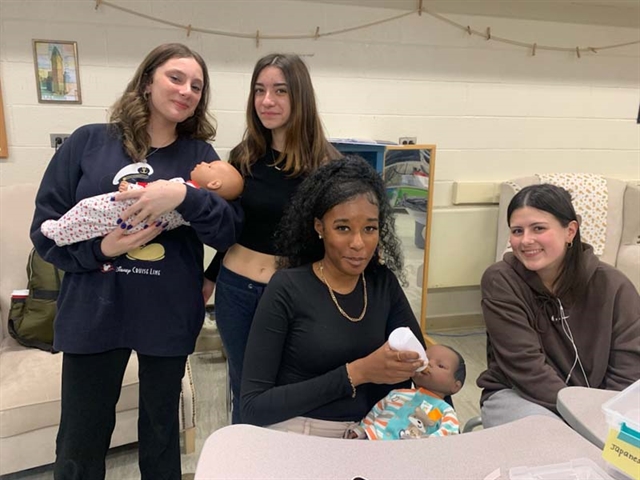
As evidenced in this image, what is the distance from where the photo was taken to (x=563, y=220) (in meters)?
1.51

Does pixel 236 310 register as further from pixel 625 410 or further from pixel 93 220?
pixel 625 410

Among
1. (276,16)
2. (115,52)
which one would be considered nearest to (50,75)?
(115,52)

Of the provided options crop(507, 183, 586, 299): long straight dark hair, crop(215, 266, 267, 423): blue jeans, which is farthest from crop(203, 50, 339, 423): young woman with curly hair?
crop(507, 183, 586, 299): long straight dark hair

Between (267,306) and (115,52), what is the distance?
194cm

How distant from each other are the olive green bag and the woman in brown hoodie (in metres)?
1.65

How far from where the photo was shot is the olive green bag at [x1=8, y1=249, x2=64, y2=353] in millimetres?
2014

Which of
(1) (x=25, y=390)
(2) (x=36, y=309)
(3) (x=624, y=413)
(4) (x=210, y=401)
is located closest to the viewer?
(3) (x=624, y=413)

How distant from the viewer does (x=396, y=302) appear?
141cm

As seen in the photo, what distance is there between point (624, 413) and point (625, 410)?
0.02 metres

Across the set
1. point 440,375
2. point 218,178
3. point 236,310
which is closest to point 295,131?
point 218,178

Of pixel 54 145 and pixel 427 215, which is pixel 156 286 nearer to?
pixel 54 145

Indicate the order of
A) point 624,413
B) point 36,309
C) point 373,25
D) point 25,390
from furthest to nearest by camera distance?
point 373,25
point 36,309
point 25,390
point 624,413

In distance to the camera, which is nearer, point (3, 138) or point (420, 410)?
point (420, 410)

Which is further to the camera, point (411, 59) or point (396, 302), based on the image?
point (411, 59)
